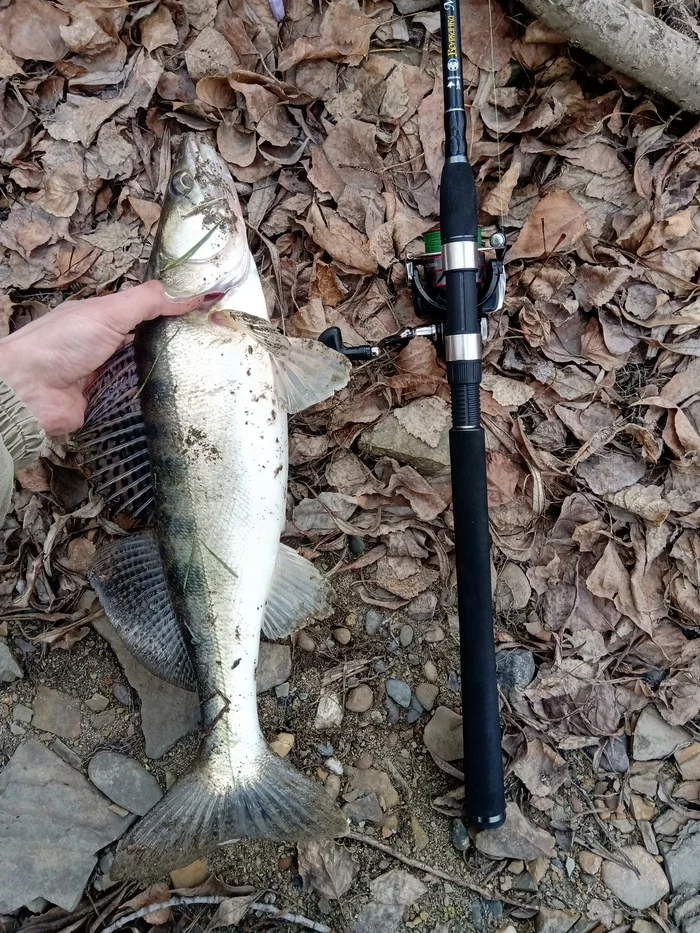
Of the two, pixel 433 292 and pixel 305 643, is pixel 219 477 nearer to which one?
pixel 305 643

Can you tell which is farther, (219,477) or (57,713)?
(57,713)

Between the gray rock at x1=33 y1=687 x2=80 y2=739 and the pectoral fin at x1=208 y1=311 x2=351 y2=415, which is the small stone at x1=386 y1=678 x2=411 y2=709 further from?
the gray rock at x1=33 y1=687 x2=80 y2=739

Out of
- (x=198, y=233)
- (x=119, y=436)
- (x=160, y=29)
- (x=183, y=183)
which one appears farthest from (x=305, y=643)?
(x=160, y=29)

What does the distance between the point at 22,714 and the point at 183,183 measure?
2.20 meters

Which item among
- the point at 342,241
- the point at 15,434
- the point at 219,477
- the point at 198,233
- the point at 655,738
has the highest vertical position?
the point at 198,233

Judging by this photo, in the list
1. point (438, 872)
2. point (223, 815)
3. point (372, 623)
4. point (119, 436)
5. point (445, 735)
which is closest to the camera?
point (223, 815)

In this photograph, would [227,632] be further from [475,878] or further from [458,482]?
[475,878]

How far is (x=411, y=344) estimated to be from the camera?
256cm

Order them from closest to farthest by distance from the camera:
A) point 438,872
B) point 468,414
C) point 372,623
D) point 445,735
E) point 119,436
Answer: point 468,414
point 119,436
point 438,872
point 445,735
point 372,623

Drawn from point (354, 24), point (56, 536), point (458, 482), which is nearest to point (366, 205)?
point (354, 24)

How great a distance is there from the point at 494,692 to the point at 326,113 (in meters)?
2.42

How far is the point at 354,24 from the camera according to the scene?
265 centimetres

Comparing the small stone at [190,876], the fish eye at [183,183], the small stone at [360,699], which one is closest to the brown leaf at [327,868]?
the small stone at [190,876]

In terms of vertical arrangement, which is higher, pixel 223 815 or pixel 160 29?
pixel 160 29
